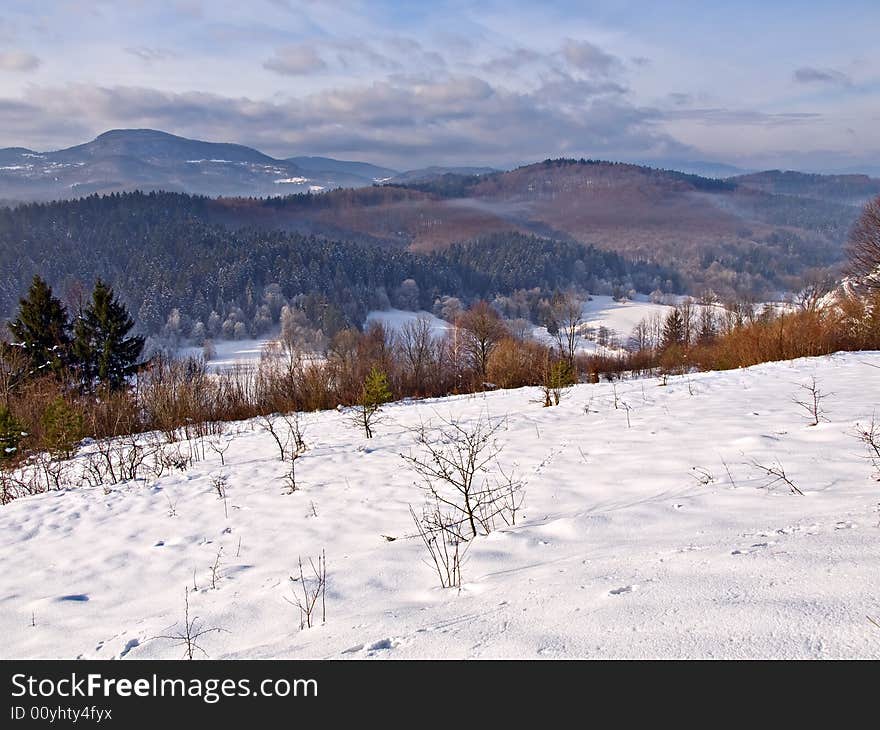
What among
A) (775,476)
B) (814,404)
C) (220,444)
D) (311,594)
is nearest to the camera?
(311,594)

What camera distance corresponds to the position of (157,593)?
487 centimetres

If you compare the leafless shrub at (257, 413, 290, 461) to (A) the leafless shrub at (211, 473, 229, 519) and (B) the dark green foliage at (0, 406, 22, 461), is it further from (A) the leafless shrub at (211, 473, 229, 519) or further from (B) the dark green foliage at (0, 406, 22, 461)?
(B) the dark green foliage at (0, 406, 22, 461)

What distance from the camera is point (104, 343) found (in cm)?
3036

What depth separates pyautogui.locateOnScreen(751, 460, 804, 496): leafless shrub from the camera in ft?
15.2

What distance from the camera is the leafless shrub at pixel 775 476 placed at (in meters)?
4.62

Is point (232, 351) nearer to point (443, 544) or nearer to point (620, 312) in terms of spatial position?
point (620, 312)

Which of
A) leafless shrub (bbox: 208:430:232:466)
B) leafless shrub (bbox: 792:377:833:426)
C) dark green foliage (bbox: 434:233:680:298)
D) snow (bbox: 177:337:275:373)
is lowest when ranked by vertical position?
snow (bbox: 177:337:275:373)

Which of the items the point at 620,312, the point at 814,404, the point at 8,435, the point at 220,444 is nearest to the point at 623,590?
the point at 814,404

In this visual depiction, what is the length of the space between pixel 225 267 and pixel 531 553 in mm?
105661

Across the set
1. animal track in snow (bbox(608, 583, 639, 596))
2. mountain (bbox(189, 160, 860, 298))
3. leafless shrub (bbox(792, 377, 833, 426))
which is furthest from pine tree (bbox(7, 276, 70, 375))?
mountain (bbox(189, 160, 860, 298))

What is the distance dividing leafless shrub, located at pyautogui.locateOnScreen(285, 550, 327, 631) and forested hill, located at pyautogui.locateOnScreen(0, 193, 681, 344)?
82.1m
